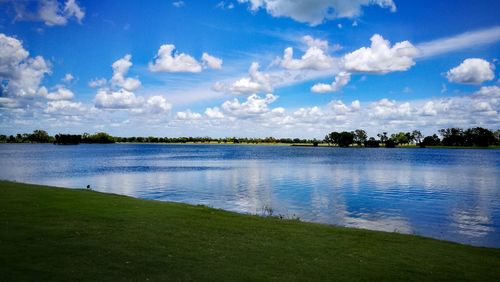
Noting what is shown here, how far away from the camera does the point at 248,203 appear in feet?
116

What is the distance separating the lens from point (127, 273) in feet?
36.0

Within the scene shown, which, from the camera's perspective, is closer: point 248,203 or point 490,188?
point 248,203

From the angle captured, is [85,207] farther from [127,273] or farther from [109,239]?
[127,273]

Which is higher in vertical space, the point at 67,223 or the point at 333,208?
the point at 67,223

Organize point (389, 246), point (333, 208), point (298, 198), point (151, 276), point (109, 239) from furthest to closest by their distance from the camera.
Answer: point (298, 198) → point (333, 208) → point (389, 246) → point (109, 239) → point (151, 276)

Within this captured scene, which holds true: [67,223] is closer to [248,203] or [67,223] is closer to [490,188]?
[248,203]

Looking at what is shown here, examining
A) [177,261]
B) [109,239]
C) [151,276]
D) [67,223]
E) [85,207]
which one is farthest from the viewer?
[85,207]

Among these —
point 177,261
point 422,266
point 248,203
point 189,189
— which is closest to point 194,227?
point 177,261

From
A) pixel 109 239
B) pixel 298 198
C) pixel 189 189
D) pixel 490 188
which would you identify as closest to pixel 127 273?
pixel 109 239

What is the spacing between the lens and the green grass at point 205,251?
11.2m

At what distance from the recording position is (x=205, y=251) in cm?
1339

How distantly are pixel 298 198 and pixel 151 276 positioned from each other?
2928 centimetres

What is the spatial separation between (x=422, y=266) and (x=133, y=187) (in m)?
41.0

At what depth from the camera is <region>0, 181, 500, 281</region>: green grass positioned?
1120cm
